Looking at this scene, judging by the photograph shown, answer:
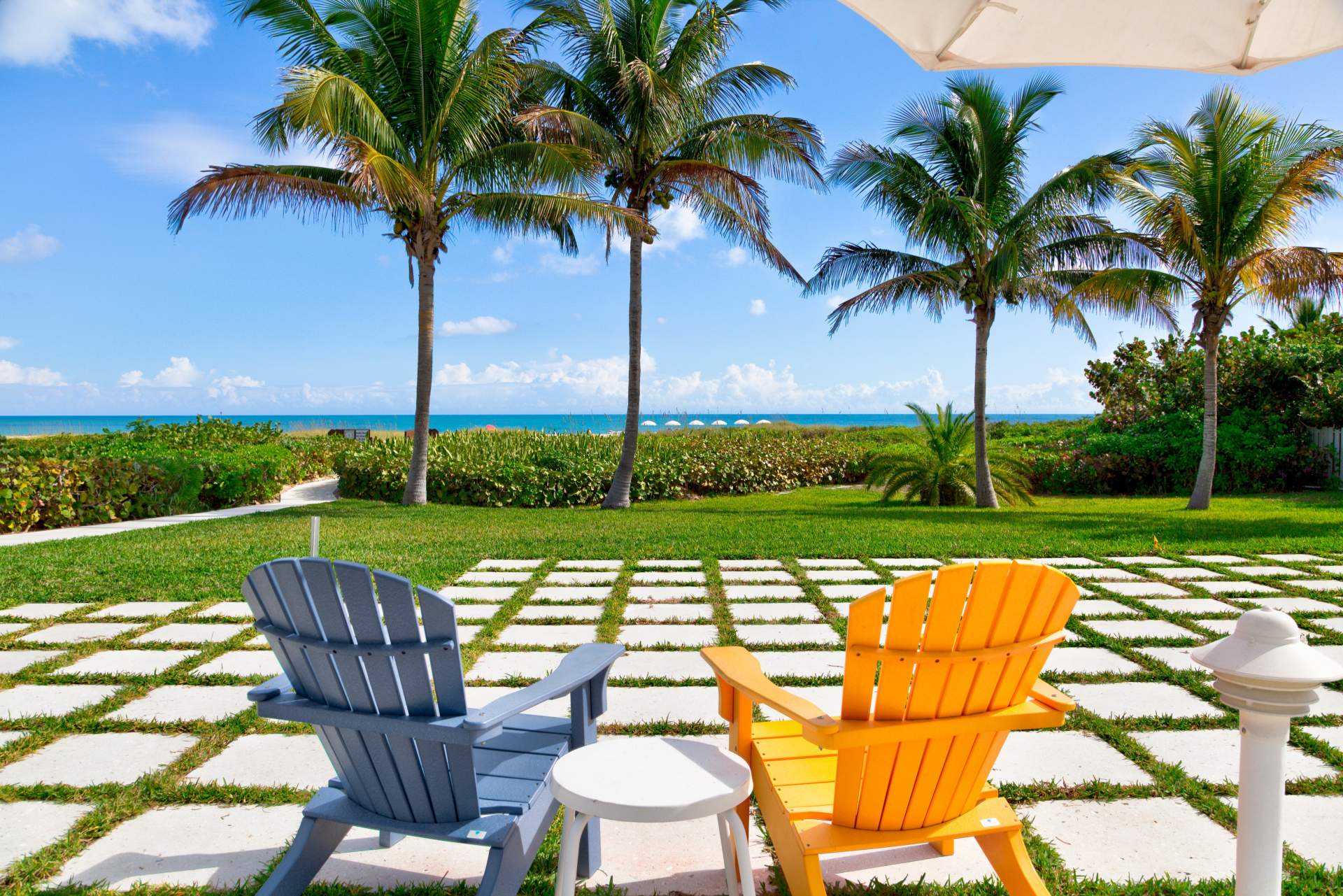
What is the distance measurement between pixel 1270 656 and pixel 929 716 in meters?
0.67

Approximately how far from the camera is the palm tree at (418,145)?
10477 mm

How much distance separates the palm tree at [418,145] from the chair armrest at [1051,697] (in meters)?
9.54

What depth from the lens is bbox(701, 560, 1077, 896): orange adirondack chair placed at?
1.73 meters

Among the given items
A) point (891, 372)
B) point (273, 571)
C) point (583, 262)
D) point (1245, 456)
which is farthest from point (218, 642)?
point (891, 372)

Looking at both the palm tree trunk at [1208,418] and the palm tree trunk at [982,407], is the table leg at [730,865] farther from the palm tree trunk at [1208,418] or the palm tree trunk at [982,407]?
the palm tree trunk at [1208,418]

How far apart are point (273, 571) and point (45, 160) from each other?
90.9 feet

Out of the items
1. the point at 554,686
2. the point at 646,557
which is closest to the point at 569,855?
the point at 554,686

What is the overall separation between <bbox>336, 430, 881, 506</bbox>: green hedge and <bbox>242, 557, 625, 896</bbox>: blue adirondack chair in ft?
33.5

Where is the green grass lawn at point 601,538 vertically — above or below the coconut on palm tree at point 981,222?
below

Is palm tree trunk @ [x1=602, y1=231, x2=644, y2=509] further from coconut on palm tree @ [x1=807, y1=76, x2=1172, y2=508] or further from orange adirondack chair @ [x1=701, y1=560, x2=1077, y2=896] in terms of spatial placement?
orange adirondack chair @ [x1=701, y1=560, x2=1077, y2=896]

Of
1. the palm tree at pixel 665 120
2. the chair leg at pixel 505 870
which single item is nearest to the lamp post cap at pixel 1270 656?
the chair leg at pixel 505 870

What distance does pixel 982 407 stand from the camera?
12.2m

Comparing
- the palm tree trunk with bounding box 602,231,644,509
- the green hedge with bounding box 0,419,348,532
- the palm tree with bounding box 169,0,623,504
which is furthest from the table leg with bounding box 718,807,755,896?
the palm tree trunk with bounding box 602,231,644,509

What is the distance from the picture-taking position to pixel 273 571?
1895mm
